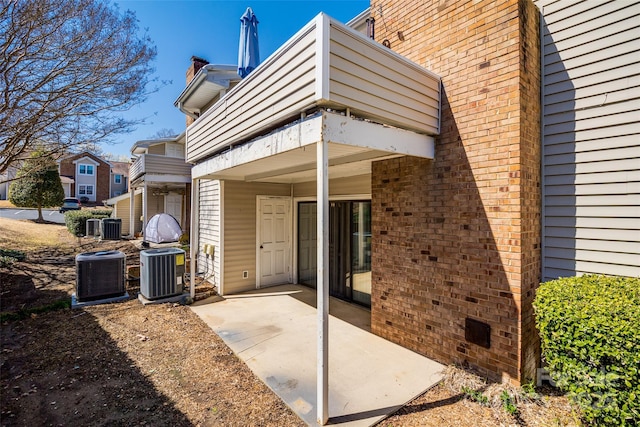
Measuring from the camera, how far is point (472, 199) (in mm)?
3621

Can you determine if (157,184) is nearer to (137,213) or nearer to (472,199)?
(137,213)

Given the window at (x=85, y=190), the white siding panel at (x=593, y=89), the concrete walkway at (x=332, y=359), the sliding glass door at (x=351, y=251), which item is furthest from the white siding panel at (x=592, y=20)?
the window at (x=85, y=190)

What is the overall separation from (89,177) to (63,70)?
3961 centimetres

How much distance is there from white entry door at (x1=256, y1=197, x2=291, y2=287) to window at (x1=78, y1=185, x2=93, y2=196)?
136 ft

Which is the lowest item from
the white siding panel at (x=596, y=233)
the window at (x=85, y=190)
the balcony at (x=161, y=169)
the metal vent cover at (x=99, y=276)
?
the metal vent cover at (x=99, y=276)

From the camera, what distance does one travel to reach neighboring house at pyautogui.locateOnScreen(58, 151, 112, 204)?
37469mm

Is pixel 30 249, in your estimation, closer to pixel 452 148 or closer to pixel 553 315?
pixel 452 148

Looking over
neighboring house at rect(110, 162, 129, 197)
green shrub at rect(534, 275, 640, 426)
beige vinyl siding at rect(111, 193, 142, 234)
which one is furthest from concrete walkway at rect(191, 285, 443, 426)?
neighboring house at rect(110, 162, 129, 197)

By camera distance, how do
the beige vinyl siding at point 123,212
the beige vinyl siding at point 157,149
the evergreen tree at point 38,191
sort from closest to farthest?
the beige vinyl siding at point 157,149 < the beige vinyl siding at point 123,212 < the evergreen tree at point 38,191

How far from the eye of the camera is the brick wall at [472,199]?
131 inches

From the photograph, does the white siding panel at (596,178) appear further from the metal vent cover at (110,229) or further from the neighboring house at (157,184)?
the metal vent cover at (110,229)

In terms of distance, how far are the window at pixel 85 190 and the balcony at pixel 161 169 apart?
32993mm

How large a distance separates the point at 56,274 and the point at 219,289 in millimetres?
5207

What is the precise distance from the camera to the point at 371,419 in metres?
2.94
